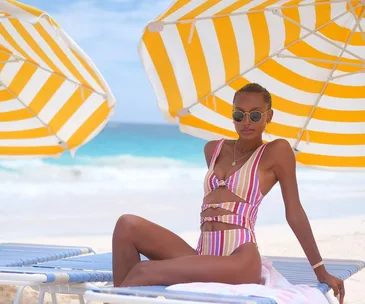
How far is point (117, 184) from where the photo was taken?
23.5m

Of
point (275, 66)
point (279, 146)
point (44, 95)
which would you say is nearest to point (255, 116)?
point (279, 146)

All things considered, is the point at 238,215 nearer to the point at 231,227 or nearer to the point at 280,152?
the point at 231,227

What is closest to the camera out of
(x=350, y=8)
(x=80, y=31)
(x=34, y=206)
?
(x=350, y=8)

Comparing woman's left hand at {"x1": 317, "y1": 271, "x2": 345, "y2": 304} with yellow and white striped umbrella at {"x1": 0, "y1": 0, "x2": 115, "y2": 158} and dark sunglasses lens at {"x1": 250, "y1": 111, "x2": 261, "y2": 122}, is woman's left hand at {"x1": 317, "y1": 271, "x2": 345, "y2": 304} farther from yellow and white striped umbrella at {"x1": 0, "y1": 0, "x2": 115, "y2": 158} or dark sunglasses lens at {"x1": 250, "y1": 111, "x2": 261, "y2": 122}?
yellow and white striped umbrella at {"x1": 0, "y1": 0, "x2": 115, "y2": 158}

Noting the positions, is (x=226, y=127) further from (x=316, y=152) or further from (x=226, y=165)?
(x=226, y=165)

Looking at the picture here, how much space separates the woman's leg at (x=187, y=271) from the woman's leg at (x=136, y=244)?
0.08 m

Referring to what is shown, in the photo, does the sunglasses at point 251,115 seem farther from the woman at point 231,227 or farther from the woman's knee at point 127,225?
the woman's knee at point 127,225

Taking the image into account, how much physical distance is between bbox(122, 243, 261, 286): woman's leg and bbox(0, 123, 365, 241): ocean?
8.82 m

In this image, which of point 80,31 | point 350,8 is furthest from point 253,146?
point 80,31

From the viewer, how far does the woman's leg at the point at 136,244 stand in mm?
3324

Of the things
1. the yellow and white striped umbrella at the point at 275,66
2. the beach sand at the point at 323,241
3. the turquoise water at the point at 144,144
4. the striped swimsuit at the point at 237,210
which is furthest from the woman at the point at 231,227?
the turquoise water at the point at 144,144

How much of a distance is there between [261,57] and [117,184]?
1869cm

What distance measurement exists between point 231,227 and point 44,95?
278 cm

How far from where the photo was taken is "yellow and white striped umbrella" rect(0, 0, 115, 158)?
204 inches
